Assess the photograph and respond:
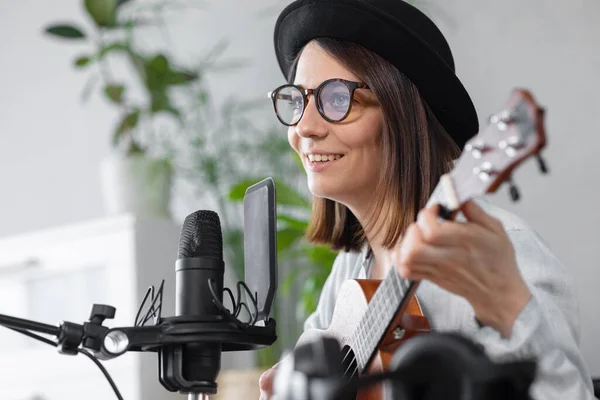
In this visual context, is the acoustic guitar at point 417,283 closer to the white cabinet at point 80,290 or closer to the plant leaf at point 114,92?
the white cabinet at point 80,290

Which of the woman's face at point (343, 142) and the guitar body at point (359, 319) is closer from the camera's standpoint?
the guitar body at point (359, 319)

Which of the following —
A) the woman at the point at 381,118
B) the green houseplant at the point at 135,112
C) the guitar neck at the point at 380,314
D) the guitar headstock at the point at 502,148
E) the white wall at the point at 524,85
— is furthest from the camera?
the green houseplant at the point at 135,112

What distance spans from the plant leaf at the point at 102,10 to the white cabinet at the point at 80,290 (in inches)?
27.8

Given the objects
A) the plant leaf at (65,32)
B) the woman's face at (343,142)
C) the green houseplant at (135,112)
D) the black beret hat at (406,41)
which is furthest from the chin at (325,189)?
the plant leaf at (65,32)

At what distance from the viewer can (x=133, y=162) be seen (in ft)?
9.76

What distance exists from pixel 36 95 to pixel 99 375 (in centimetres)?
153

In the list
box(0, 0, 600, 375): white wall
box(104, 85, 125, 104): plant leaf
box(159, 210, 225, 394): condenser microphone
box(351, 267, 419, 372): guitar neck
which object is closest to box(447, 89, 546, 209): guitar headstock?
box(351, 267, 419, 372): guitar neck

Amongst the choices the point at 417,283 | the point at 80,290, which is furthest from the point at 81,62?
the point at 417,283

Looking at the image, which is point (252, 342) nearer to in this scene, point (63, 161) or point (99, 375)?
point (99, 375)

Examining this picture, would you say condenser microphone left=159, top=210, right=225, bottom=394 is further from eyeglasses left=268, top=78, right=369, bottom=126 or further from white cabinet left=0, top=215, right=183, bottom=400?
white cabinet left=0, top=215, right=183, bottom=400

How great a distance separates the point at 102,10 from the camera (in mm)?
3027

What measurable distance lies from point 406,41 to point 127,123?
178cm

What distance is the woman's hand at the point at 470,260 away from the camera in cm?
88

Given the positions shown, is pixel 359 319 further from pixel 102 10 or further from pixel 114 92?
pixel 102 10
